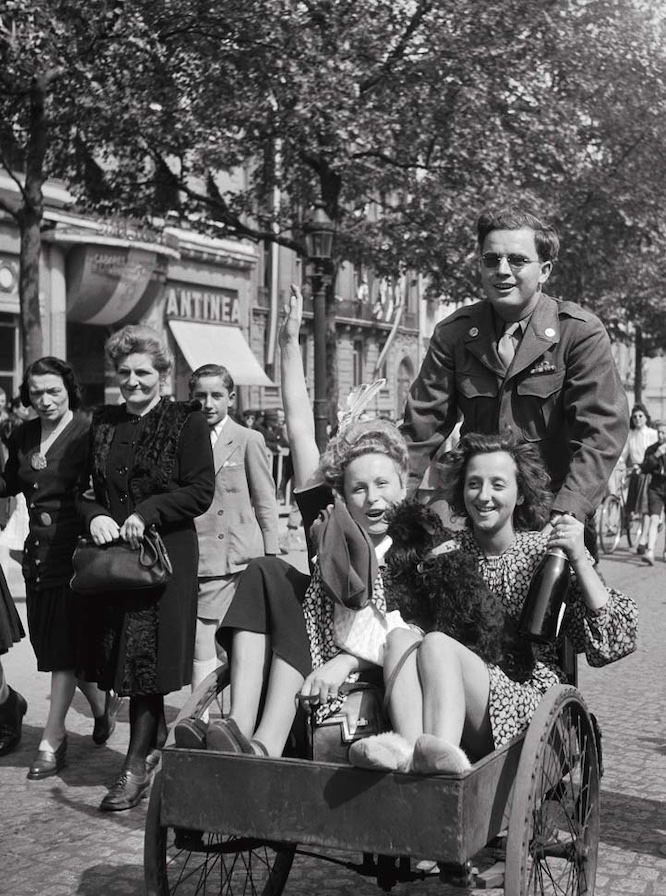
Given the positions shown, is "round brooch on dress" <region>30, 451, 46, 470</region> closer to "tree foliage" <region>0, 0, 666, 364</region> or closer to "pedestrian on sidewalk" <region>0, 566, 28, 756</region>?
"pedestrian on sidewalk" <region>0, 566, 28, 756</region>

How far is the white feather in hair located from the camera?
4.52m

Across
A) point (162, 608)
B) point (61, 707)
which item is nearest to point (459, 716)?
point (162, 608)

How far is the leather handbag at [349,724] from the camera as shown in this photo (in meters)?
3.68

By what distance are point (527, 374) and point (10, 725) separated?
338 cm

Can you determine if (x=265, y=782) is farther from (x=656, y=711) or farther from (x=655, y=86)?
(x=655, y=86)

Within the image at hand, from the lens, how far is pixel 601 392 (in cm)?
451

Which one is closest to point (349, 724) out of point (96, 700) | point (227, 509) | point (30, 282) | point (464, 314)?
point (464, 314)

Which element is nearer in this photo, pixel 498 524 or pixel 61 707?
pixel 498 524

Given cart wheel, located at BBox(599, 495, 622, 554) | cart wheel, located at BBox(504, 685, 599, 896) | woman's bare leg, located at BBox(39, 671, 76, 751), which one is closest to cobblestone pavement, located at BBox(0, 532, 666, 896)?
woman's bare leg, located at BBox(39, 671, 76, 751)

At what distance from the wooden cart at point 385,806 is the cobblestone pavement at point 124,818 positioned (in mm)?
935

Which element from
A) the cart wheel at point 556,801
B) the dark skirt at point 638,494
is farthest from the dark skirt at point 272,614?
the dark skirt at point 638,494

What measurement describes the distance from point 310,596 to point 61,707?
108 inches

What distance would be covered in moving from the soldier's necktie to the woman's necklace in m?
2.60

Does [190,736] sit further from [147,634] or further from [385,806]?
[147,634]
